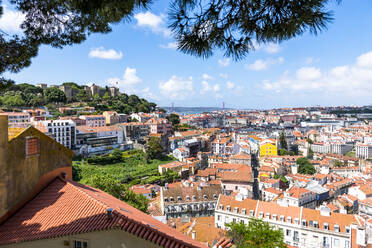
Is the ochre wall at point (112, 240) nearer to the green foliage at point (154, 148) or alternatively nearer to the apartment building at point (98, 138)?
the apartment building at point (98, 138)

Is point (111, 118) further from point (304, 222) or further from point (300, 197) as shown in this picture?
point (304, 222)

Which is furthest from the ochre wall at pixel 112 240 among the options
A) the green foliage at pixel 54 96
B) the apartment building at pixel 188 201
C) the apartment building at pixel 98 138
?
the green foliage at pixel 54 96

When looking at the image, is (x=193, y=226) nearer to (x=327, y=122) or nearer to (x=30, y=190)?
(x=30, y=190)

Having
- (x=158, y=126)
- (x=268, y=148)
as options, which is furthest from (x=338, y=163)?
(x=158, y=126)

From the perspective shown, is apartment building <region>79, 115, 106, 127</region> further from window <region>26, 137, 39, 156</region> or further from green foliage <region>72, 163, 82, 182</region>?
window <region>26, 137, 39, 156</region>

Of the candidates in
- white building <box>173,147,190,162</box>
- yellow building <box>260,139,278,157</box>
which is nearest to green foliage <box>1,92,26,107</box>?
white building <box>173,147,190,162</box>

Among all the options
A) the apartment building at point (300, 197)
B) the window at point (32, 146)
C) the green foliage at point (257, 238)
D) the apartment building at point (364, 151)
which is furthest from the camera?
the apartment building at point (364, 151)
